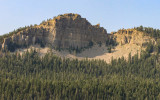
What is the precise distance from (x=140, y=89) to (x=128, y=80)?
2390cm

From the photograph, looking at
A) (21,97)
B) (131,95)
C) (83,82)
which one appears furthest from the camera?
(83,82)

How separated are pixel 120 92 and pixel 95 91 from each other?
14.9m

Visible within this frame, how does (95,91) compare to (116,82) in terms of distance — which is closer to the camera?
(95,91)

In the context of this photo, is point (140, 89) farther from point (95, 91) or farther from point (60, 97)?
point (60, 97)

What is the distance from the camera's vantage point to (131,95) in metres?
163

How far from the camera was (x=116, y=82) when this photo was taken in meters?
183

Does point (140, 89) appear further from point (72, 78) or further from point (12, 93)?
point (12, 93)

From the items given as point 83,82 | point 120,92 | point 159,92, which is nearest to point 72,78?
point 83,82

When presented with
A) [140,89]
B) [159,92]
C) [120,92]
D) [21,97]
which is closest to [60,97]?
[21,97]

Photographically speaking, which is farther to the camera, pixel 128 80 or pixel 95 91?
pixel 128 80

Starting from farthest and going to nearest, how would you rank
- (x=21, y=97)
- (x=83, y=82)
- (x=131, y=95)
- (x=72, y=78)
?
1. (x=72, y=78)
2. (x=83, y=82)
3. (x=131, y=95)
4. (x=21, y=97)

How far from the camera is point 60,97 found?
15638 cm

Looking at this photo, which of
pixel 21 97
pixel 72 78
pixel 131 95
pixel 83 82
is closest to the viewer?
pixel 21 97

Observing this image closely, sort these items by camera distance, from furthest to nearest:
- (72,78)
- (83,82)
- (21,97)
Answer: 1. (72,78)
2. (83,82)
3. (21,97)
